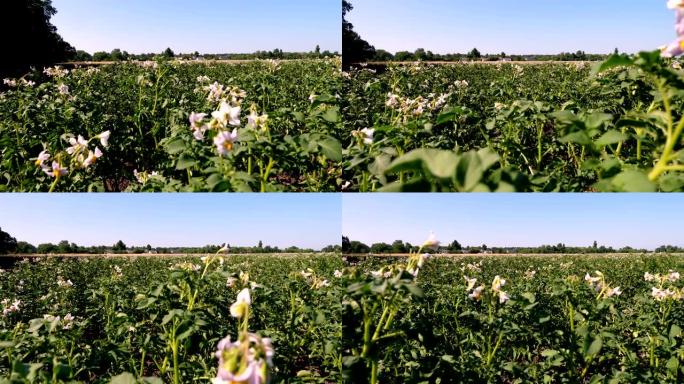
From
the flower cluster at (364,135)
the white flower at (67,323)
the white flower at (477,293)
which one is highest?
the flower cluster at (364,135)

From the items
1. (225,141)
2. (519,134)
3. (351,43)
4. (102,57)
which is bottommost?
(225,141)

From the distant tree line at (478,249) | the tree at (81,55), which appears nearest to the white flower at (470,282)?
the distant tree line at (478,249)

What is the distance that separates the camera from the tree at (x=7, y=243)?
5.20 feet

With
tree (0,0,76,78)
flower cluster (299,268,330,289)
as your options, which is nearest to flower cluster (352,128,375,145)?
flower cluster (299,268,330,289)

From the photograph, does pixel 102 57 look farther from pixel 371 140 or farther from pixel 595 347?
pixel 595 347

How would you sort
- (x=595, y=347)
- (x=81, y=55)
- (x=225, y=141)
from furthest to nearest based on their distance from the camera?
(x=81, y=55)
(x=595, y=347)
(x=225, y=141)

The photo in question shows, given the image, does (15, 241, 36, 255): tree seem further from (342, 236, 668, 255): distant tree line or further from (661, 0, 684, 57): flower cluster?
(661, 0, 684, 57): flower cluster

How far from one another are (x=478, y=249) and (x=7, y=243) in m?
1.49

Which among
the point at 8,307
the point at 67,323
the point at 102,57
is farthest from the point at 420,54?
the point at 102,57

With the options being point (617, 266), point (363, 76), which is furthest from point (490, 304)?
point (363, 76)

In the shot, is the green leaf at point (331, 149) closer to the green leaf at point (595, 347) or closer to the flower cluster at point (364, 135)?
the flower cluster at point (364, 135)

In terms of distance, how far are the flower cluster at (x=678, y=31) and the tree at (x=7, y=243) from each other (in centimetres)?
176

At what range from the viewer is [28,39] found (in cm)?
283

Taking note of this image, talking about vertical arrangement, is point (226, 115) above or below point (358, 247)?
above
